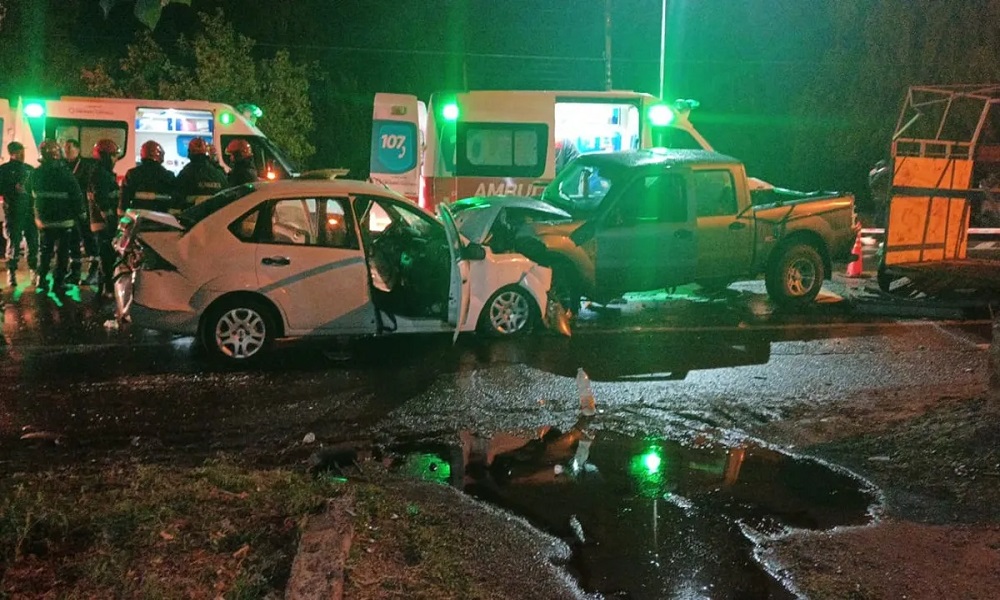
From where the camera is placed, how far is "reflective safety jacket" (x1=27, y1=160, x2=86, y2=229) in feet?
39.7

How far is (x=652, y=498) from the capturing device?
576cm

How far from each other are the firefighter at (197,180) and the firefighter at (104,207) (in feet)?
4.51

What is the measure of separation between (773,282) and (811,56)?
2167 cm

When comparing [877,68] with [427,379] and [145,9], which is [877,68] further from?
[145,9]

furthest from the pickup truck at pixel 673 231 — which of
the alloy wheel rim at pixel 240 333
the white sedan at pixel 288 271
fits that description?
the alloy wheel rim at pixel 240 333

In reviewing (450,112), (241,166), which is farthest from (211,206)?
(450,112)

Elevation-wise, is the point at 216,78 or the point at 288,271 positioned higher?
the point at 216,78

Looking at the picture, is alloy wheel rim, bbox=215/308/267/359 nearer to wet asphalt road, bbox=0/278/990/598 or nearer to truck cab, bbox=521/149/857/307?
wet asphalt road, bbox=0/278/990/598

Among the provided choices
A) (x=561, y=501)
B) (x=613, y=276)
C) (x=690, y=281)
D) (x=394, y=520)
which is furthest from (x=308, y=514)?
(x=690, y=281)

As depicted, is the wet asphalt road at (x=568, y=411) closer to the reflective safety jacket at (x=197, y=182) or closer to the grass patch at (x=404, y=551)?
the grass patch at (x=404, y=551)

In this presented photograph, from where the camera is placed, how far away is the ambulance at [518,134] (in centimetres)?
1550

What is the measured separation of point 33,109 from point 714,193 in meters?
11.9

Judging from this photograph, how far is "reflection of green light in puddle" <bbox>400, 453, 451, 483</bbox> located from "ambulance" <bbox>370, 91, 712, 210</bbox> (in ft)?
30.6

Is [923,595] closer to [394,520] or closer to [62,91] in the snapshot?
[394,520]
